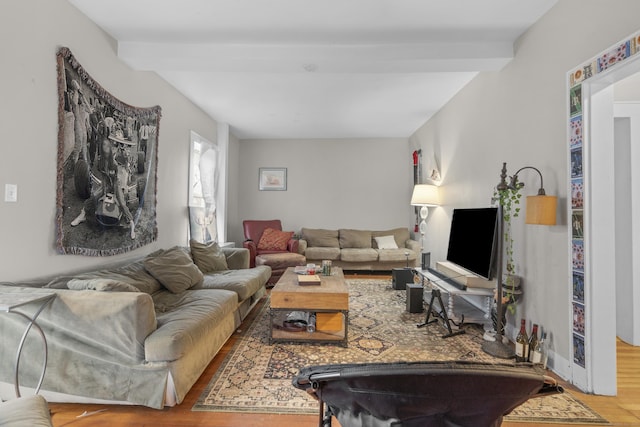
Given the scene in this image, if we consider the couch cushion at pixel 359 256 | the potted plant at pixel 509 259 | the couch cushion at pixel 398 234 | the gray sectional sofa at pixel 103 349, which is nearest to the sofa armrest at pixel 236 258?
the couch cushion at pixel 359 256

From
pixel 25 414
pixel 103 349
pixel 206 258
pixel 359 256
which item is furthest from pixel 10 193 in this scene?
pixel 359 256

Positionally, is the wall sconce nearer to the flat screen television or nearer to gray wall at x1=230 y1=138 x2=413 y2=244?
the flat screen television

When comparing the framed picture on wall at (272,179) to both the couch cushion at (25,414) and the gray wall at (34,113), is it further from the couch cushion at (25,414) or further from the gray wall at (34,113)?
the couch cushion at (25,414)

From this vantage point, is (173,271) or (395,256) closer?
(173,271)

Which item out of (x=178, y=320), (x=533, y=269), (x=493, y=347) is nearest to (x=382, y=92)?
(x=533, y=269)

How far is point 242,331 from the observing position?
3008 millimetres

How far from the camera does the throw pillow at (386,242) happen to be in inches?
233

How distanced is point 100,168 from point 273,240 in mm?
3186

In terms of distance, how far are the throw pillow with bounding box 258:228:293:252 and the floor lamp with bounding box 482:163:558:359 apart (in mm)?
3593

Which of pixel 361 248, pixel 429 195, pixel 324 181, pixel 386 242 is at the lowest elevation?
pixel 361 248

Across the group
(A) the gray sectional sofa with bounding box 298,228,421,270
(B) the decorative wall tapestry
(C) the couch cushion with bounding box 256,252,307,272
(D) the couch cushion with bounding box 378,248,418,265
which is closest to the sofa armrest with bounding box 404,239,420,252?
(A) the gray sectional sofa with bounding box 298,228,421,270

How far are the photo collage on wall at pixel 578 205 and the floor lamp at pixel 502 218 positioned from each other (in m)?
0.13

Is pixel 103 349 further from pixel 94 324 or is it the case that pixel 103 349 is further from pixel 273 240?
pixel 273 240

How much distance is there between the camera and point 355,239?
6.05 m
